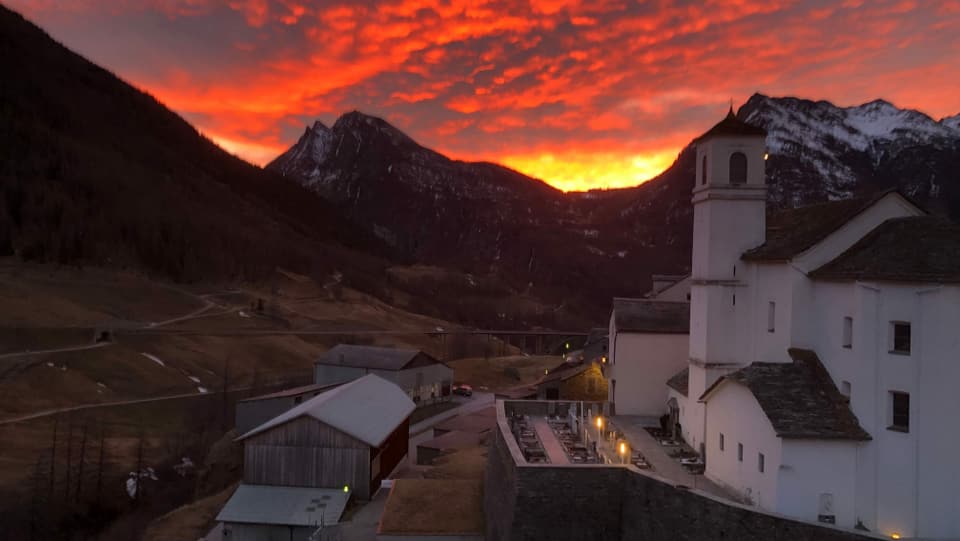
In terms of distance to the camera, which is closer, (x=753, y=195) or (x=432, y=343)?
(x=753, y=195)

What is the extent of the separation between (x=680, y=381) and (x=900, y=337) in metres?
13.0

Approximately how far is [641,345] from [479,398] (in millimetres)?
38113

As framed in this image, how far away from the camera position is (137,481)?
47.1m

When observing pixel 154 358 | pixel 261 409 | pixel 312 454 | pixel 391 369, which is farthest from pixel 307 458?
pixel 154 358

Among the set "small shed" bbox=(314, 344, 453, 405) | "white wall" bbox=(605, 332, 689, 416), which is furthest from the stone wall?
"small shed" bbox=(314, 344, 453, 405)

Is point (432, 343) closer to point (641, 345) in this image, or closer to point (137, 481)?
point (137, 481)

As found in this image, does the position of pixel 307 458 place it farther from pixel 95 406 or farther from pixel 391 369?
pixel 95 406

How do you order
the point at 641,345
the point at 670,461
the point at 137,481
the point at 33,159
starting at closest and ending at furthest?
the point at 670,461
the point at 641,345
the point at 137,481
the point at 33,159

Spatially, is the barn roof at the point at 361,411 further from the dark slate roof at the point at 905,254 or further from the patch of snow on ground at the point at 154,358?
the patch of snow on ground at the point at 154,358

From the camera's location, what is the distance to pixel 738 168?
28.9 metres

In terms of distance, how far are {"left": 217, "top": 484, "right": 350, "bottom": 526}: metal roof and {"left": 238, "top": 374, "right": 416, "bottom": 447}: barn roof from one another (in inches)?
119

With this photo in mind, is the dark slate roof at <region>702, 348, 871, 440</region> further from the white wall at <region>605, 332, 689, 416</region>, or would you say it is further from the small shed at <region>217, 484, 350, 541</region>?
the small shed at <region>217, 484, 350, 541</region>

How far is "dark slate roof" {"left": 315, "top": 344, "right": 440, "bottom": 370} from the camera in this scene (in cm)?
Result: 6450

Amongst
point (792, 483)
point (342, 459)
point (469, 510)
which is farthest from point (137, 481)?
point (792, 483)
